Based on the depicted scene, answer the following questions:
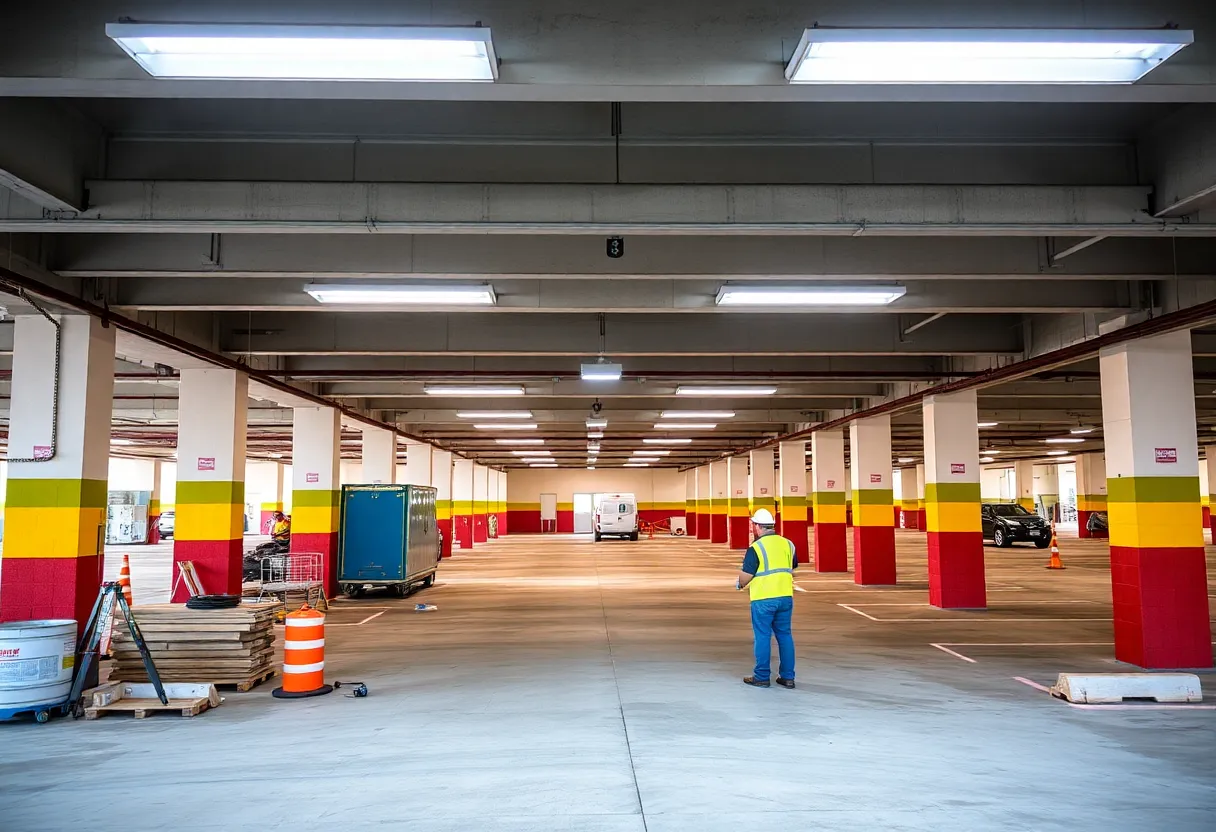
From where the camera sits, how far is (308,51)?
4.73m

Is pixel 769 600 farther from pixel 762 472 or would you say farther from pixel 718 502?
pixel 718 502

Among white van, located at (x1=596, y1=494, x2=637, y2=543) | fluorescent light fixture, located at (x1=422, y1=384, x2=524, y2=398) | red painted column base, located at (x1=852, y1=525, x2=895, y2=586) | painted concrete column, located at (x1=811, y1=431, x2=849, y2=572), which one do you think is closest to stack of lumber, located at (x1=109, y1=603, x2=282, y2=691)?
fluorescent light fixture, located at (x1=422, y1=384, x2=524, y2=398)

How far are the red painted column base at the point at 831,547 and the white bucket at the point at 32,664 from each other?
2221 centimetres

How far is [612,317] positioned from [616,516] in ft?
117

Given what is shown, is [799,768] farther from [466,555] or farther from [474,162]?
[466,555]

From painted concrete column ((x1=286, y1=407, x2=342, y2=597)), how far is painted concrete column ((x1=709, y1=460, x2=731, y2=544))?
2757cm

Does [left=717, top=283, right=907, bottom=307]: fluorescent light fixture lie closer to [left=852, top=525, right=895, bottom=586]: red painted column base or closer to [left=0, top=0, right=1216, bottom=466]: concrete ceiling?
[left=0, top=0, right=1216, bottom=466]: concrete ceiling

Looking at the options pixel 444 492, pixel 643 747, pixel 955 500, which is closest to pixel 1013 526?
pixel 955 500

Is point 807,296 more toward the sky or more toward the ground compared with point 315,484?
more toward the sky

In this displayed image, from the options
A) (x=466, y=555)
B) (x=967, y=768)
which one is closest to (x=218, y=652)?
(x=967, y=768)

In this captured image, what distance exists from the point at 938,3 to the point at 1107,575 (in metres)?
25.5

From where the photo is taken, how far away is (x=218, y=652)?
33.0ft

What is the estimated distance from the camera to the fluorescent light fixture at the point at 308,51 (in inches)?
177

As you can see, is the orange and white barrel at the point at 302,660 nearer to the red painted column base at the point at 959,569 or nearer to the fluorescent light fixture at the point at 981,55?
the fluorescent light fixture at the point at 981,55
